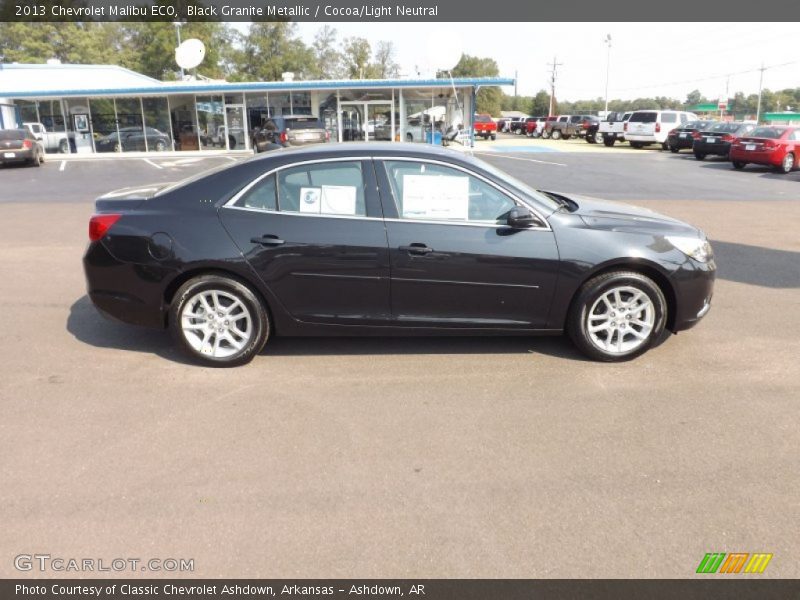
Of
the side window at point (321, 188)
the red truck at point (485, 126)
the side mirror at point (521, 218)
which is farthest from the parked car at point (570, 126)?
the side window at point (321, 188)

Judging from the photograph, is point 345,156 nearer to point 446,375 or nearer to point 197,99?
point 446,375

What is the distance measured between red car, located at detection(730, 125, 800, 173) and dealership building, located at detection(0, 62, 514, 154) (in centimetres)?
1243

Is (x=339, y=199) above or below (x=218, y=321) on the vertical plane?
above

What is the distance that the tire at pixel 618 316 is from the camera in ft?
15.5

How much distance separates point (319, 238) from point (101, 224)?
166cm

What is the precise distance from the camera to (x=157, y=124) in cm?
3216

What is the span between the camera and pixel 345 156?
477 cm

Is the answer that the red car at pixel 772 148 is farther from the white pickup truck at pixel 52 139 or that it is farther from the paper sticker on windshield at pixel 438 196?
the white pickup truck at pixel 52 139

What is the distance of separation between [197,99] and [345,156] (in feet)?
98.7

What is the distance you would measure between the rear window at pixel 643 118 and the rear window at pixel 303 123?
59.8 ft

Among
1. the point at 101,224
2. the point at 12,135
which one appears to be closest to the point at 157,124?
the point at 12,135

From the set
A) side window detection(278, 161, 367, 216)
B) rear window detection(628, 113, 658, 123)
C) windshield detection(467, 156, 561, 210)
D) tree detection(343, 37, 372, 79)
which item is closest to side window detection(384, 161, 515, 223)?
windshield detection(467, 156, 561, 210)

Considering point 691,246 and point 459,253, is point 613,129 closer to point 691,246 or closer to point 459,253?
point 691,246
